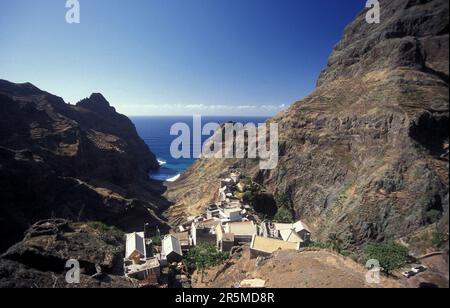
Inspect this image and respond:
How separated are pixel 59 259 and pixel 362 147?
50544 millimetres

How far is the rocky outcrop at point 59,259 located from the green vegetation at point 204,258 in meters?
7.91

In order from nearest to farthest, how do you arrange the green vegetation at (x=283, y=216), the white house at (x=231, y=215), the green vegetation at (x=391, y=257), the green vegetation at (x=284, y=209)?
the green vegetation at (x=391, y=257), the white house at (x=231, y=215), the green vegetation at (x=283, y=216), the green vegetation at (x=284, y=209)

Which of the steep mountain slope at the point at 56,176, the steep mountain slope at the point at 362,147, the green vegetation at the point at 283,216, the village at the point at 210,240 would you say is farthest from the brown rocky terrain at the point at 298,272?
the steep mountain slope at the point at 56,176

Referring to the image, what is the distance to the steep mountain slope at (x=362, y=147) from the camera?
3828 cm

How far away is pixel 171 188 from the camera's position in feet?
283

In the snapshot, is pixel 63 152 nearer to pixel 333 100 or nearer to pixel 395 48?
pixel 333 100

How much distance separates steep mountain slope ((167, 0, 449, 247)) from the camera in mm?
38281

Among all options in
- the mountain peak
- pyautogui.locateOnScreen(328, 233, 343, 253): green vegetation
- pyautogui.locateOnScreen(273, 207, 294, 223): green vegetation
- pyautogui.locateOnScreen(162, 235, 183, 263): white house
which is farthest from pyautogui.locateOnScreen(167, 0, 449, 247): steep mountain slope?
the mountain peak

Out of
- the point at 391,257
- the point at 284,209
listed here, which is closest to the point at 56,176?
the point at 284,209

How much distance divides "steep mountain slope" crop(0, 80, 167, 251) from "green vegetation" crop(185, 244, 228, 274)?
65.8ft

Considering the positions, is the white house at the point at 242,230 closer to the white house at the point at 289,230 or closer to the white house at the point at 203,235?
the white house at the point at 203,235

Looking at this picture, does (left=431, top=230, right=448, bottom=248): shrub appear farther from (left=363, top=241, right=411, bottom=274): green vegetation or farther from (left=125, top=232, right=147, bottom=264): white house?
(left=125, top=232, right=147, bottom=264): white house
